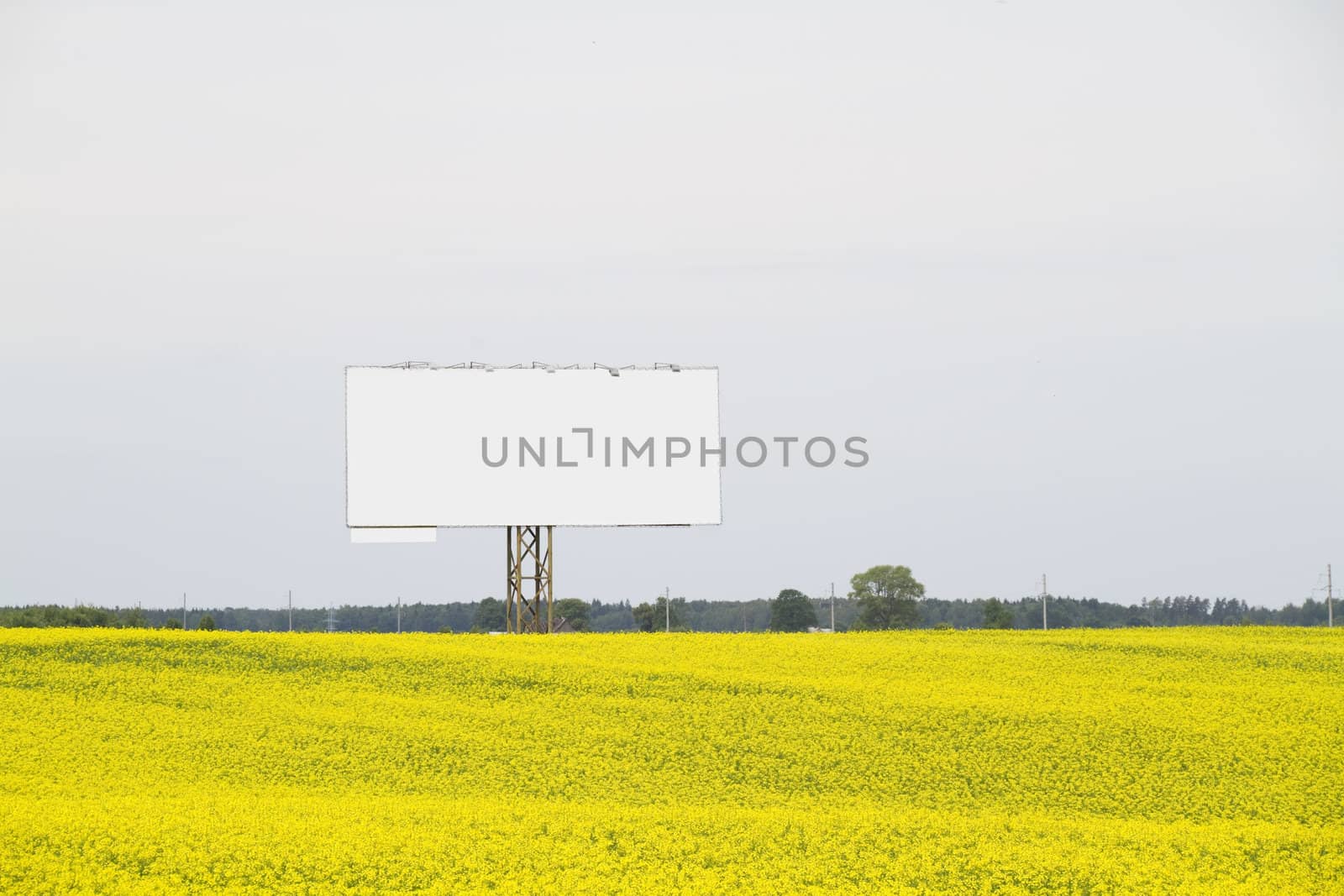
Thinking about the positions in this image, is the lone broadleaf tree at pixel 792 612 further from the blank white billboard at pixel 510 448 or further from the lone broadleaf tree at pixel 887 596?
the blank white billboard at pixel 510 448

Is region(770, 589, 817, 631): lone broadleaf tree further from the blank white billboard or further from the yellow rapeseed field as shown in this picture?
the yellow rapeseed field

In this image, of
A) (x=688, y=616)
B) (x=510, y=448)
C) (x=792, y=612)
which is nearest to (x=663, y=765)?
(x=510, y=448)

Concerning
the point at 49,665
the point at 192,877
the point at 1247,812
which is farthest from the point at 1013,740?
the point at 49,665

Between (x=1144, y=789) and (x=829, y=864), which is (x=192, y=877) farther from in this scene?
(x=1144, y=789)

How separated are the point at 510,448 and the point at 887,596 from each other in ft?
141

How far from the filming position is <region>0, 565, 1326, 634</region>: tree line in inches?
2323

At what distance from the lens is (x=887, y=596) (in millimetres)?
83438

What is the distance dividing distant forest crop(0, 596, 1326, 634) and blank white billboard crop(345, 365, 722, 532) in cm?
1539

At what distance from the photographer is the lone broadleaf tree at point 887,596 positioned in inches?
3248

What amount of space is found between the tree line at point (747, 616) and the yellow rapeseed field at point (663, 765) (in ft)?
34.9

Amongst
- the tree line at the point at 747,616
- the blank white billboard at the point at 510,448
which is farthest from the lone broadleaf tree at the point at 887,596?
the blank white billboard at the point at 510,448

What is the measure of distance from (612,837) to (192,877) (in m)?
6.48

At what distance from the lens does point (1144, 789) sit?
27328 mm

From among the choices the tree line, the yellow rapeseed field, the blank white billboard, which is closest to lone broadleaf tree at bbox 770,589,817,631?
the tree line
